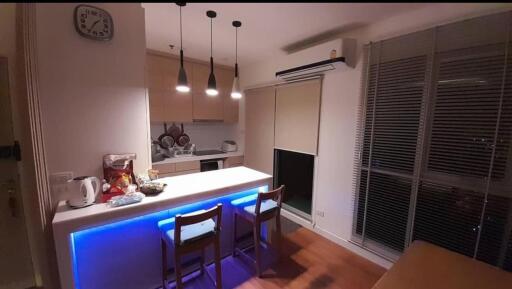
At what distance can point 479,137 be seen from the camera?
181 centimetres

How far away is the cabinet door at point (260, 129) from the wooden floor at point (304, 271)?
149 cm

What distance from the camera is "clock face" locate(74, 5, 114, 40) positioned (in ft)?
5.77

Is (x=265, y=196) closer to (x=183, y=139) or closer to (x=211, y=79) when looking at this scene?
(x=211, y=79)

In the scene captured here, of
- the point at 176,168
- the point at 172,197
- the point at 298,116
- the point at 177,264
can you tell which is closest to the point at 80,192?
the point at 172,197

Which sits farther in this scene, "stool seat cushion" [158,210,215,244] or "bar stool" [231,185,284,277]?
"bar stool" [231,185,284,277]

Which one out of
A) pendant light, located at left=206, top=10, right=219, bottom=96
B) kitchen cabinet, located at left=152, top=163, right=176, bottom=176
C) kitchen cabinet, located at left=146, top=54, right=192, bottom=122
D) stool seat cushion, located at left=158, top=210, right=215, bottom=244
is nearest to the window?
pendant light, located at left=206, top=10, right=219, bottom=96

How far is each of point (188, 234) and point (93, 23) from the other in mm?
1871

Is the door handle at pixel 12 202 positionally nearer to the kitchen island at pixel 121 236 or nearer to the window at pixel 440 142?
the kitchen island at pixel 121 236

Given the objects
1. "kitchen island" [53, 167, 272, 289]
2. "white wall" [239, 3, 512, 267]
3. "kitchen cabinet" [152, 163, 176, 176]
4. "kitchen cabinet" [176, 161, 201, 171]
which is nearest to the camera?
"kitchen island" [53, 167, 272, 289]

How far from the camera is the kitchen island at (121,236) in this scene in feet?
4.98

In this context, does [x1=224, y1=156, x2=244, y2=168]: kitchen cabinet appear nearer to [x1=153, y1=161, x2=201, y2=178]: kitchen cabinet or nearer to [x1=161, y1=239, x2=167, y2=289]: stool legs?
[x1=153, y1=161, x2=201, y2=178]: kitchen cabinet

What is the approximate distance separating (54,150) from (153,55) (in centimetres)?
211

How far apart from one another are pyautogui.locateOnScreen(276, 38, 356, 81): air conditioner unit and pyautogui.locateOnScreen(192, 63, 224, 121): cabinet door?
1.49 meters

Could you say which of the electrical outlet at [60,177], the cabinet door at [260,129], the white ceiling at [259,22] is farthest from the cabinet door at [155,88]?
the electrical outlet at [60,177]
